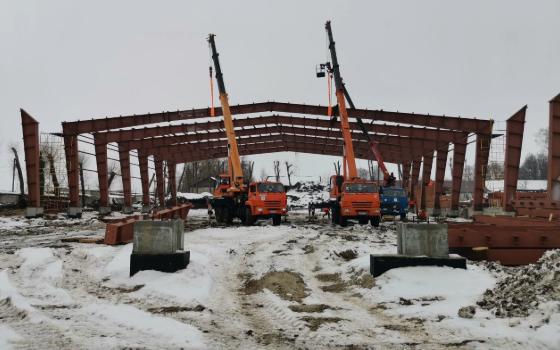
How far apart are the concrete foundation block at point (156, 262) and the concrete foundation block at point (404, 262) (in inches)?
138

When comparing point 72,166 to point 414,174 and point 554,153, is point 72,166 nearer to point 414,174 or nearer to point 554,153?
point 554,153

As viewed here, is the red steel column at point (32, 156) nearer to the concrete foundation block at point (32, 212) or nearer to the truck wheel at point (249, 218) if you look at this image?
the concrete foundation block at point (32, 212)

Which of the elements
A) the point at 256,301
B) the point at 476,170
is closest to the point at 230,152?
the point at 476,170

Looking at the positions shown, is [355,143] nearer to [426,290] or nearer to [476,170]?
[476,170]

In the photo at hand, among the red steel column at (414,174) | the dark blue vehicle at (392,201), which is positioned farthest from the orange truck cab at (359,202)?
the red steel column at (414,174)

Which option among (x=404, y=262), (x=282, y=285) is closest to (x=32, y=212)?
(x=282, y=285)

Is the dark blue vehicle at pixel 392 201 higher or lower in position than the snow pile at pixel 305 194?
higher

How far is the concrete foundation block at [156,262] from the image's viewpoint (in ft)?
28.0

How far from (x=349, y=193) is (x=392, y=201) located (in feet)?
18.7

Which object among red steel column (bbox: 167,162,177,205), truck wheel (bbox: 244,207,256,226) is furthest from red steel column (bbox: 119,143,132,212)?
truck wheel (bbox: 244,207,256,226)

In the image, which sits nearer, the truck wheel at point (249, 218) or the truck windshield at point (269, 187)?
the truck wheel at point (249, 218)

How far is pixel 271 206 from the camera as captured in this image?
2227 cm

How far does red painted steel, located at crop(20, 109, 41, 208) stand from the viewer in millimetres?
27578

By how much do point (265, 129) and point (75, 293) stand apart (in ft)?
90.1
